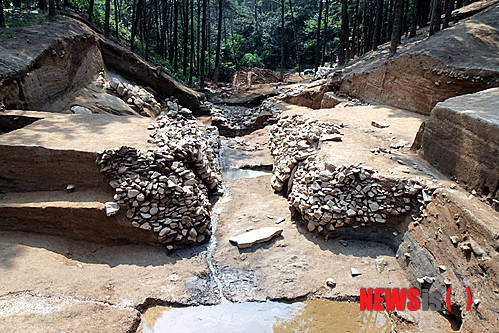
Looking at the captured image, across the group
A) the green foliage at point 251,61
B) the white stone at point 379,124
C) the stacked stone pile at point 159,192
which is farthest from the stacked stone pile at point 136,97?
the green foliage at point 251,61

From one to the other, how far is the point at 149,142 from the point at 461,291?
583cm

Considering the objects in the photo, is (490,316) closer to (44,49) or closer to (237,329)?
(237,329)

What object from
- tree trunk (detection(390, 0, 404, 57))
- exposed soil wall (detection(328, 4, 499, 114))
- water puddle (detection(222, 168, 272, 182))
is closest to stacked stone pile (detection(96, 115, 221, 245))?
water puddle (detection(222, 168, 272, 182))

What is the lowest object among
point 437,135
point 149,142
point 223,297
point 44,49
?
point 223,297

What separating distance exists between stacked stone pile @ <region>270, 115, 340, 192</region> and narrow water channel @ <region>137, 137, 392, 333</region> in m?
3.43

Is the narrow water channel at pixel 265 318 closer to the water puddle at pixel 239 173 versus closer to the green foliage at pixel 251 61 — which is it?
the water puddle at pixel 239 173

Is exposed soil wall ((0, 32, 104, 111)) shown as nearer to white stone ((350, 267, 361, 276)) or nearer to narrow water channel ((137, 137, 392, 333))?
narrow water channel ((137, 137, 392, 333))

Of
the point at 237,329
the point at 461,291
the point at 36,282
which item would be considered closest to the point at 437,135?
the point at 461,291

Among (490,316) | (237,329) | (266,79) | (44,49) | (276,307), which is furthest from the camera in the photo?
(266,79)

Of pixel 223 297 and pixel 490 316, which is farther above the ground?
pixel 490 316

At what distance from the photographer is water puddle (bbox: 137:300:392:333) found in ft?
14.0

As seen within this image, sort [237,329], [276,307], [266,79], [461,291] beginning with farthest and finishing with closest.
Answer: [266,79], [276,307], [237,329], [461,291]

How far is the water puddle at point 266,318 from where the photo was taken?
426 cm

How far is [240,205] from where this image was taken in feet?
23.7
